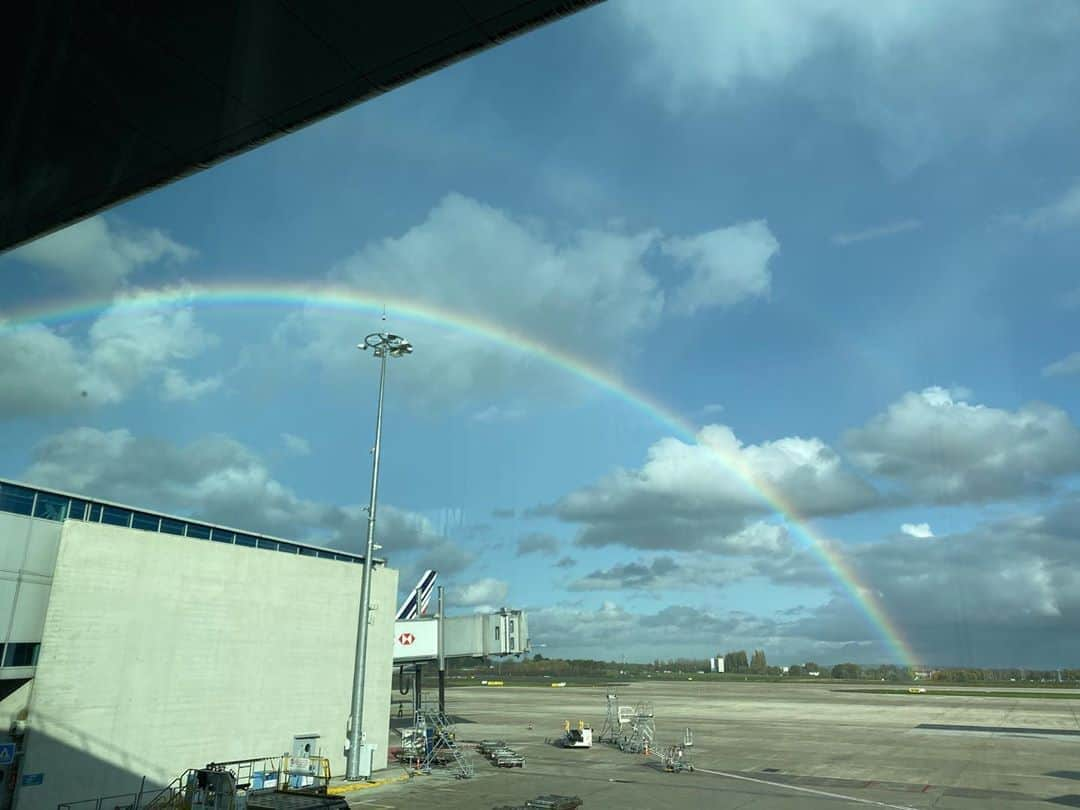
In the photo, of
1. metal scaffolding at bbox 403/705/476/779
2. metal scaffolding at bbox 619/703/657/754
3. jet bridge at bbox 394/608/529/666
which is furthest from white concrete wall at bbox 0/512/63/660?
metal scaffolding at bbox 619/703/657/754

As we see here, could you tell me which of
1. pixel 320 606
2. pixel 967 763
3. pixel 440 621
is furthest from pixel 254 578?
pixel 967 763

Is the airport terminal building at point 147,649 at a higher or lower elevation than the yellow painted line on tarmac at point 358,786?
higher

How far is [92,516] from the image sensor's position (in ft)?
87.2

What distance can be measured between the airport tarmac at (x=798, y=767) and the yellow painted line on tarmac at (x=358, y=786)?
602 mm

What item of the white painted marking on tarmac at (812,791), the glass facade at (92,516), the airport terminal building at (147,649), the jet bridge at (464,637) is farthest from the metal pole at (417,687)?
the white painted marking on tarmac at (812,791)

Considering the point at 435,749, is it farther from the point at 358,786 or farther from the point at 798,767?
the point at 798,767

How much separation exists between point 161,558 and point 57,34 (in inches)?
946

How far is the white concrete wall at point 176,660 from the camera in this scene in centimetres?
2306

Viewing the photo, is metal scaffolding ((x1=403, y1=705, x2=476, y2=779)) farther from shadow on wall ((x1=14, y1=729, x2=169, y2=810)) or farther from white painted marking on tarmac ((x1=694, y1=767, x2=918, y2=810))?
shadow on wall ((x1=14, y1=729, x2=169, y2=810))

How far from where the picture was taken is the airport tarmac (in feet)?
89.8

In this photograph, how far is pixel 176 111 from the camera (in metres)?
7.16

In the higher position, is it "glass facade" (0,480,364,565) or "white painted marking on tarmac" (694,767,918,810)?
"glass facade" (0,480,364,565)

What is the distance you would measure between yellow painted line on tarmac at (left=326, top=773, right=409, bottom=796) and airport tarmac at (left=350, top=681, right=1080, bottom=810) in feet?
1.97

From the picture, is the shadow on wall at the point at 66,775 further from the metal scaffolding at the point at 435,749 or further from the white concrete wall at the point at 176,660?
the metal scaffolding at the point at 435,749
